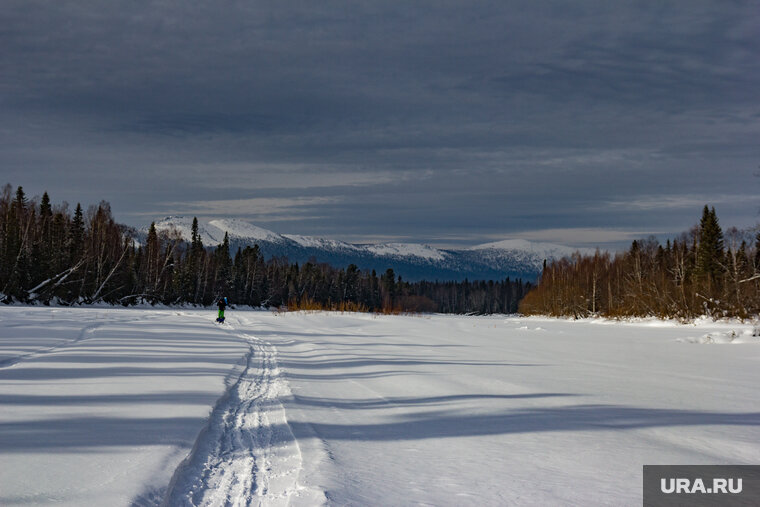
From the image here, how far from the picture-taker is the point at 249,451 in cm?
451

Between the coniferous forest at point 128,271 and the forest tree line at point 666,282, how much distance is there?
708 inches

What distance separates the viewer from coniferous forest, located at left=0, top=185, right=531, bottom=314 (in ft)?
139

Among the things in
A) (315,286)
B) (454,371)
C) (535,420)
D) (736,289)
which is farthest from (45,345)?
(315,286)

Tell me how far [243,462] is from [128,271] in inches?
2323

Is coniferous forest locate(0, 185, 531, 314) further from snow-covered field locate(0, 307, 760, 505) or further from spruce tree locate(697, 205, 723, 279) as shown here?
spruce tree locate(697, 205, 723, 279)

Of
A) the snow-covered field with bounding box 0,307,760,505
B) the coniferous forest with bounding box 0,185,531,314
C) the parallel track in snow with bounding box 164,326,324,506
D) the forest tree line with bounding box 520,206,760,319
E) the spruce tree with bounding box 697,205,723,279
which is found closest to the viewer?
the parallel track in snow with bounding box 164,326,324,506

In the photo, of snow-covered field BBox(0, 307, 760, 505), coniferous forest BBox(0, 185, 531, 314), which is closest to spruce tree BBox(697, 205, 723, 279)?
coniferous forest BBox(0, 185, 531, 314)

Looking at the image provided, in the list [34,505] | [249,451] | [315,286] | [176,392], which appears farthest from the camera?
[315,286]

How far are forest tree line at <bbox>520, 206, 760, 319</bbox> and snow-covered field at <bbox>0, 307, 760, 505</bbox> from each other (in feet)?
55.4

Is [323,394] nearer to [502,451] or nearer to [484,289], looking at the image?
[502,451]

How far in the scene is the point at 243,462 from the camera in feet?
13.8

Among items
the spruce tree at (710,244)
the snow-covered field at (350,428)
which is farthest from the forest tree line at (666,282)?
the snow-covered field at (350,428)

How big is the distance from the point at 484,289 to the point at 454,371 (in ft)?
486

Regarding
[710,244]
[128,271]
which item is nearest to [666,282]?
[710,244]
